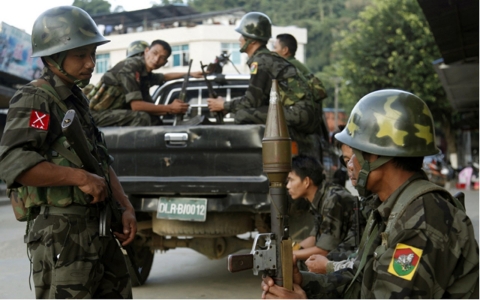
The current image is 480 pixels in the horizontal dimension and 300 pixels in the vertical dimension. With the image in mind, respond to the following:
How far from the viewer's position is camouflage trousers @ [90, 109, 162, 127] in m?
6.36

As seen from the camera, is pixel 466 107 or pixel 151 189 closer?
pixel 151 189

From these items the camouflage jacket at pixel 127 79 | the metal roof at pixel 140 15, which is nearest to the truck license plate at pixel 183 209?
the camouflage jacket at pixel 127 79

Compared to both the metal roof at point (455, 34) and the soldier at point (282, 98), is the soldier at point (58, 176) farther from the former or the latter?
the metal roof at point (455, 34)

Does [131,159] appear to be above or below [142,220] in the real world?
above

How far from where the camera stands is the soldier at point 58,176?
320cm

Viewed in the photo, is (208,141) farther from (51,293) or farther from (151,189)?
(51,293)

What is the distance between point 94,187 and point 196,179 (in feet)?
8.45

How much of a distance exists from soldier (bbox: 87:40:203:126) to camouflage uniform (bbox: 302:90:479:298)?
3748mm

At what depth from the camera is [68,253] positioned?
326 cm

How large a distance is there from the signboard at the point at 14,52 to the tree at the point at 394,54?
1387cm

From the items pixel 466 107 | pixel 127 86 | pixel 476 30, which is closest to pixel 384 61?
pixel 466 107

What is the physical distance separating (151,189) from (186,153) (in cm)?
41

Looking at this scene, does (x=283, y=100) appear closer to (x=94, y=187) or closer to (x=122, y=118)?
(x=122, y=118)

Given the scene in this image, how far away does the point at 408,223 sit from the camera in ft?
7.88
